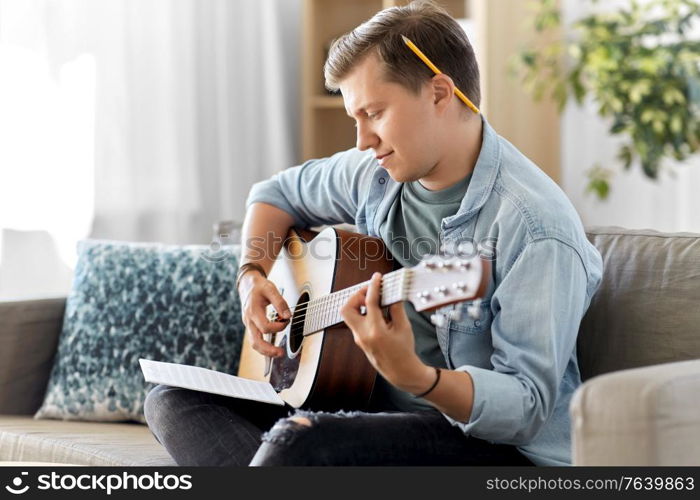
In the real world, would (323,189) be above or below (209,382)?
above

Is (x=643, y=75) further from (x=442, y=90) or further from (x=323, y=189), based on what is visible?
(x=442, y=90)

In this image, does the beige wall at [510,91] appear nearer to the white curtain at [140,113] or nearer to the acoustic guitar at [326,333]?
the white curtain at [140,113]

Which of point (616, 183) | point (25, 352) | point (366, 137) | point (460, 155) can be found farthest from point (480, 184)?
point (616, 183)

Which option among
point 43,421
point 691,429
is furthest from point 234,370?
point 691,429

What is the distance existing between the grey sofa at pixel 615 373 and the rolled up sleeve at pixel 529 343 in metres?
Answer: 0.12

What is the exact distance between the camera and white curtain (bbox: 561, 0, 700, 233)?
2953 millimetres

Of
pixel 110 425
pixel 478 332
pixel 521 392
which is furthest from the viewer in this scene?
pixel 110 425

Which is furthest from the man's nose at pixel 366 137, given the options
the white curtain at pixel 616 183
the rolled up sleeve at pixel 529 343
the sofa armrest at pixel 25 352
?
the white curtain at pixel 616 183

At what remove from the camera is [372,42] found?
139 cm

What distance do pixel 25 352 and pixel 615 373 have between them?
136 centimetres

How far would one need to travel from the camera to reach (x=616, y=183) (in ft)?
10.2

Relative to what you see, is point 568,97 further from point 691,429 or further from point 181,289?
point 691,429

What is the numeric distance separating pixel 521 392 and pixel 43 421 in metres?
1.12

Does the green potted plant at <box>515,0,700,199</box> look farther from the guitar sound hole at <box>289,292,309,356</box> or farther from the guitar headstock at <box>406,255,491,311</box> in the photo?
the guitar headstock at <box>406,255,491,311</box>
